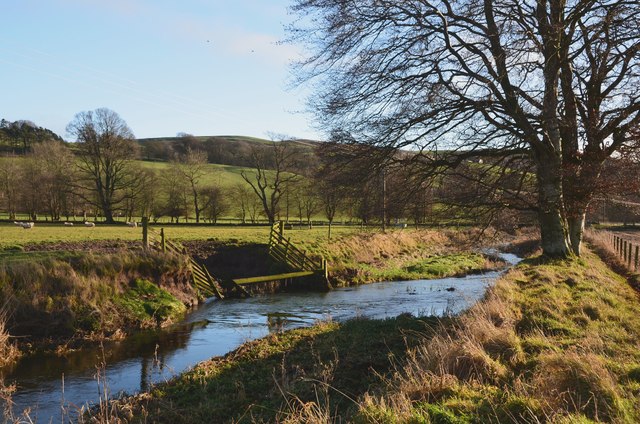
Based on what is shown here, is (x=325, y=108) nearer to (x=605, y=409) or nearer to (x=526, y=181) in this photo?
(x=526, y=181)

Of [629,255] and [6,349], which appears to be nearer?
[6,349]

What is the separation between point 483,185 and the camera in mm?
14438

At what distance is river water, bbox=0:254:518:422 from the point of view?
900 cm

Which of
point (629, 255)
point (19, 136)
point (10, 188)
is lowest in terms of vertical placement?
point (629, 255)

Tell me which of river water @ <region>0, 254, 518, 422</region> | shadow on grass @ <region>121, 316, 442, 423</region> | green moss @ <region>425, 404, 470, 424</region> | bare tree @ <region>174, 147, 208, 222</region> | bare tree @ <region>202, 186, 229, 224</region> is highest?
bare tree @ <region>174, 147, 208, 222</region>

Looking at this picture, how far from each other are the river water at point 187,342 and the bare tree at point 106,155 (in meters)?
41.1

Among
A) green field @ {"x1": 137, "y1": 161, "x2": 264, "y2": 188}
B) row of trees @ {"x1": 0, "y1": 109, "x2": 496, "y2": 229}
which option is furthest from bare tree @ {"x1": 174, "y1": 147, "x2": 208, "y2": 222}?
green field @ {"x1": 137, "y1": 161, "x2": 264, "y2": 188}

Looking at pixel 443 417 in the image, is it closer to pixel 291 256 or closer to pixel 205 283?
pixel 205 283

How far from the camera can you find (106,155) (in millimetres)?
53906

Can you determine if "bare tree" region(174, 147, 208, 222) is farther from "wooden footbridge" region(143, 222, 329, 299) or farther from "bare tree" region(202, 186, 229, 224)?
"wooden footbridge" region(143, 222, 329, 299)

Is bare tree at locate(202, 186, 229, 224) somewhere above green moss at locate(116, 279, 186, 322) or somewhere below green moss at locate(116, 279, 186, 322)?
above

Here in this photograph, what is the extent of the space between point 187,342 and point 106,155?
4674 cm

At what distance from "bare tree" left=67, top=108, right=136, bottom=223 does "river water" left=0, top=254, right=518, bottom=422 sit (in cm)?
4109

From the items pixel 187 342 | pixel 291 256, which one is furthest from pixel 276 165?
pixel 187 342
